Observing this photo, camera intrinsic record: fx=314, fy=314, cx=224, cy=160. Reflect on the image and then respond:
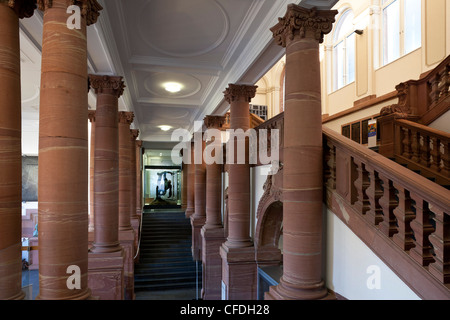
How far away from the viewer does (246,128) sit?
743 centimetres

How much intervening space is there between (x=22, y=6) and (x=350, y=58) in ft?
39.0

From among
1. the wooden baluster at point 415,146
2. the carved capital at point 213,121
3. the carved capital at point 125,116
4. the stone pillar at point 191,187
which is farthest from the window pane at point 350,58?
the stone pillar at point 191,187

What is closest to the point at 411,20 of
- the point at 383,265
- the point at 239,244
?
the point at 239,244

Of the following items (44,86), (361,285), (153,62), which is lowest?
(361,285)

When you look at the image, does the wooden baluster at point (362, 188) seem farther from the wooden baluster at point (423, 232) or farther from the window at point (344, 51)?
the window at point (344, 51)

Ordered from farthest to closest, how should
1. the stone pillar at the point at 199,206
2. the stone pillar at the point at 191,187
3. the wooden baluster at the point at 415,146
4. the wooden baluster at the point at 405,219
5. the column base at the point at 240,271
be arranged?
the stone pillar at the point at 191,187 < the stone pillar at the point at 199,206 < the column base at the point at 240,271 < the wooden baluster at the point at 415,146 < the wooden baluster at the point at 405,219

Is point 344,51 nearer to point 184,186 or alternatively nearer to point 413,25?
point 413,25

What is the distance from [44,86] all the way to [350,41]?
12.2 m

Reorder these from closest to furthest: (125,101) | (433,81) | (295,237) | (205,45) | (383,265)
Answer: (383,265)
(295,237)
(433,81)
(205,45)
(125,101)

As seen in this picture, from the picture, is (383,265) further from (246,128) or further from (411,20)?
(411,20)

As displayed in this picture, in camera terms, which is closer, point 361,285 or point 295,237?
point 361,285

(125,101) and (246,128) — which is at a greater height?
(125,101)

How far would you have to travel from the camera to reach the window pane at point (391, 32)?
1017 cm

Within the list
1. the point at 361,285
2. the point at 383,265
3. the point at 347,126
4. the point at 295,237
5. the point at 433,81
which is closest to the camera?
the point at 383,265
